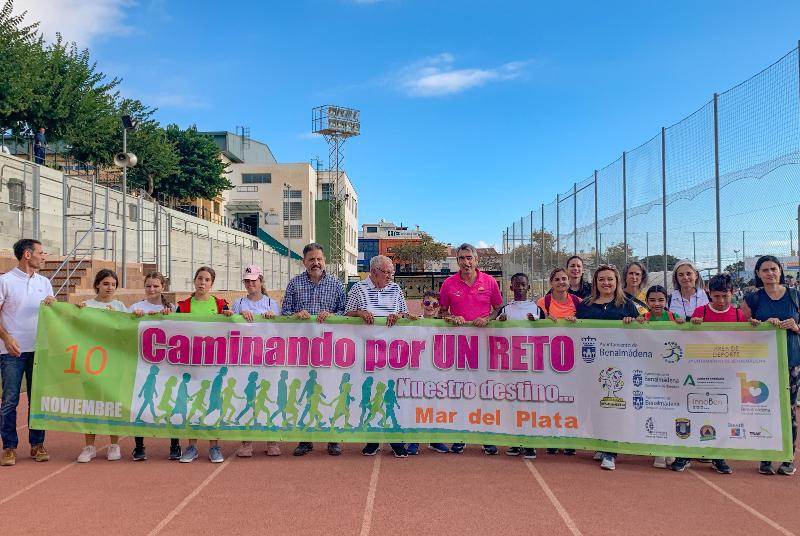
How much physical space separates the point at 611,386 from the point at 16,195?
15.2 m

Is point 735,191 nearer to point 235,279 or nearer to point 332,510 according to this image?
point 332,510

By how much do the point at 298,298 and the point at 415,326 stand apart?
1175 mm

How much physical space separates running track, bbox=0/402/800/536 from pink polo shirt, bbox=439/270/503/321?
1.36m

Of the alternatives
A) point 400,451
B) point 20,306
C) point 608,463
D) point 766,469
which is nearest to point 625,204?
point 766,469

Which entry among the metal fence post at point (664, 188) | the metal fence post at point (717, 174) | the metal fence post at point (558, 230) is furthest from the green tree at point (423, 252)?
the metal fence post at point (717, 174)

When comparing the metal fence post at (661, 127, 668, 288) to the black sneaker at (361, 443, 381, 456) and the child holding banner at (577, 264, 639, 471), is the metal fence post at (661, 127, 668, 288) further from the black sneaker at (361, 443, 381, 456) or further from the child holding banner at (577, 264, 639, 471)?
the black sneaker at (361, 443, 381, 456)

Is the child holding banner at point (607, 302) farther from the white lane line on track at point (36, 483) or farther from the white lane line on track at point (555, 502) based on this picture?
the white lane line on track at point (36, 483)

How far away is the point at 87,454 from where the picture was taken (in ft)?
18.9

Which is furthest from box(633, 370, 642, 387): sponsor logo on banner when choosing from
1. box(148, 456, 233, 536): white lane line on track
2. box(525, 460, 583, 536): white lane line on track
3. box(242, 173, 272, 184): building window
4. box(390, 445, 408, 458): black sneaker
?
box(242, 173, 272, 184): building window

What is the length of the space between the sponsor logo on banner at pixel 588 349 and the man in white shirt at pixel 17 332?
492 centimetres

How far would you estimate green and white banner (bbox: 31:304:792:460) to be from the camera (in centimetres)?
562

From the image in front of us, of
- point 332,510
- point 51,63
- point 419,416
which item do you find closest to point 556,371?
point 419,416

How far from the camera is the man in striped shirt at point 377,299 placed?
595 centimetres

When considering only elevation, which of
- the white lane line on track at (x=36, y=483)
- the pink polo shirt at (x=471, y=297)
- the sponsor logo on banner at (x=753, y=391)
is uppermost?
the pink polo shirt at (x=471, y=297)
